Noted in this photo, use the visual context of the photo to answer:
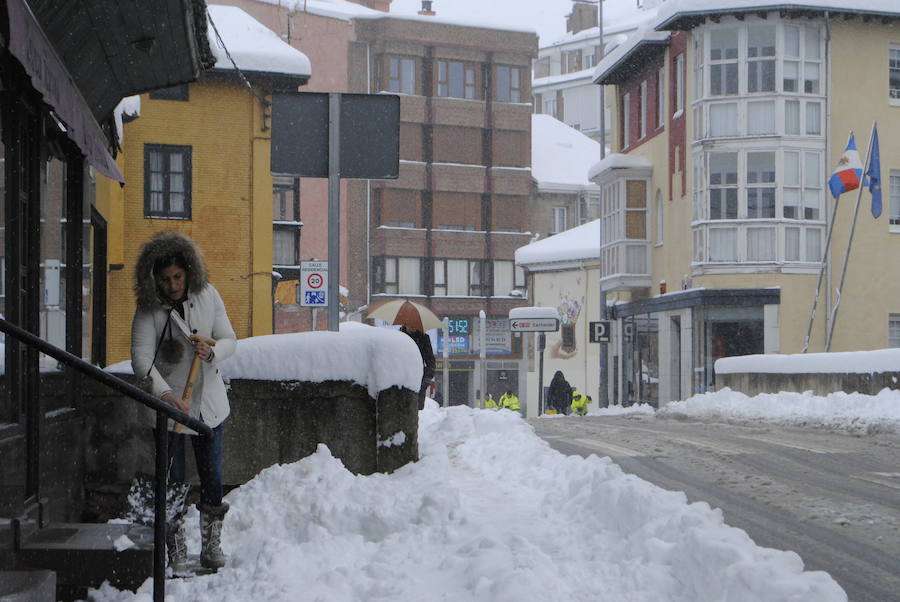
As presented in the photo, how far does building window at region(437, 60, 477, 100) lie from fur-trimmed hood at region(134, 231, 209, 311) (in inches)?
2010

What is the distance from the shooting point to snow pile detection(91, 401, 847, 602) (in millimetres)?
5266

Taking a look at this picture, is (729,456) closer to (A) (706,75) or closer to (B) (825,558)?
(B) (825,558)

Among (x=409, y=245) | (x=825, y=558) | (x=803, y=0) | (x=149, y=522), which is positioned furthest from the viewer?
(x=409, y=245)

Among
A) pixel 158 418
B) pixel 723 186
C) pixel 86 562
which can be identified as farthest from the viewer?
pixel 723 186

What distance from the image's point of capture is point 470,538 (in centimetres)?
609

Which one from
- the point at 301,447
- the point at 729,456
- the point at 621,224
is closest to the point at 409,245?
the point at 621,224

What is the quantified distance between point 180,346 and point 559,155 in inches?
2284

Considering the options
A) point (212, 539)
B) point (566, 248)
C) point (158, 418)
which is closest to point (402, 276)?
point (566, 248)

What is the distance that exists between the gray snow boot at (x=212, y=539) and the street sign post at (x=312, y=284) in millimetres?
15282

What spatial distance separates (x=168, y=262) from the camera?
6.07 m

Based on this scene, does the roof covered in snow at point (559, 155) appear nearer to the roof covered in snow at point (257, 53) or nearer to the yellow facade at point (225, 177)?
the roof covered in snow at point (257, 53)

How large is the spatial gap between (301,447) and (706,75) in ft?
84.8

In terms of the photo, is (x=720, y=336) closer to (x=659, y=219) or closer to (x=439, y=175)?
(x=659, y=219)

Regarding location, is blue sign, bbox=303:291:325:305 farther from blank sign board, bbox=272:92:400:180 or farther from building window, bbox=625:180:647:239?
building window, bbox=625:180:647:239
